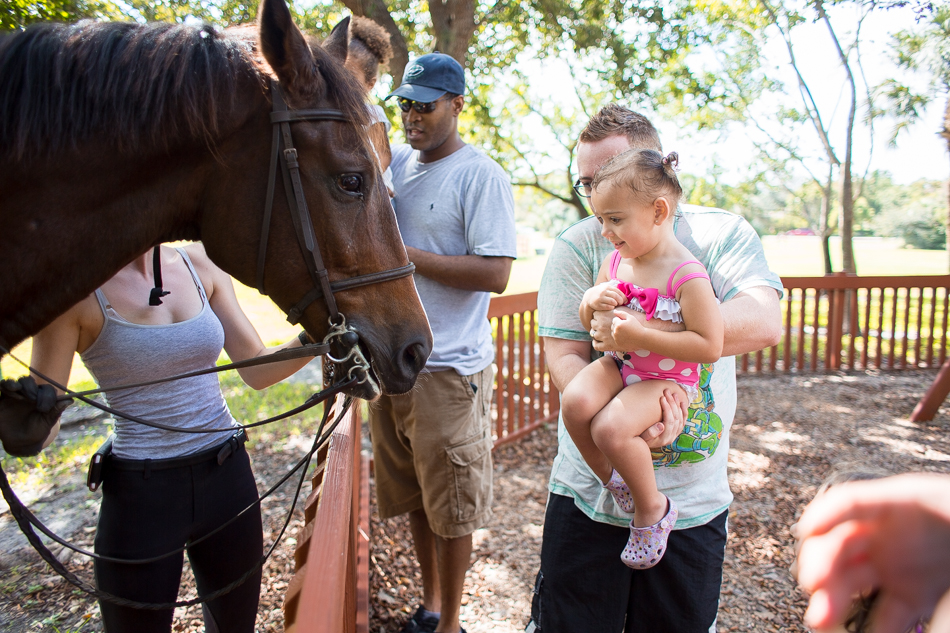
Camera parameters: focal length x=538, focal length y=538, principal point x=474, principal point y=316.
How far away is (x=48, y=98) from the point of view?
1.39 metres

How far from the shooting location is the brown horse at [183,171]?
1.41m

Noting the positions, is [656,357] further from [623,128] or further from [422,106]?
[422,106]

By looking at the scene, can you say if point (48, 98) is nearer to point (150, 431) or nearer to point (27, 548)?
point (150, 431)

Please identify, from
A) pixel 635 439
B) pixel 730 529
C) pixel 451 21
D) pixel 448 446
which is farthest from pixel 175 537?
pixel 451 21

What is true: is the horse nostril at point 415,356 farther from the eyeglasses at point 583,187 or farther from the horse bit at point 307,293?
the eyeglasses at point 583,187

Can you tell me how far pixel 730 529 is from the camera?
4590 millimetres

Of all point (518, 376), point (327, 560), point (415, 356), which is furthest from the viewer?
point (518, 376)

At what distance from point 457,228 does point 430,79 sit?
83 centimetres

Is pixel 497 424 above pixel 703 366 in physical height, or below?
below

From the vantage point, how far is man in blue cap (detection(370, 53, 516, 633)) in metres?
2.92

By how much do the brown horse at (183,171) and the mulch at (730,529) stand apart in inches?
97.7

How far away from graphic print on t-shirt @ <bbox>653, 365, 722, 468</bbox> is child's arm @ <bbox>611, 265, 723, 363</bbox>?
224 millimetres

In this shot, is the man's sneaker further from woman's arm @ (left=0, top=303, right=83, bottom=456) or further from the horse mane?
the horse mane

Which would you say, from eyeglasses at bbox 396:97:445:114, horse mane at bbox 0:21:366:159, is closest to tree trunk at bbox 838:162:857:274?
eyeglasses at bbox 396:97:445:114
